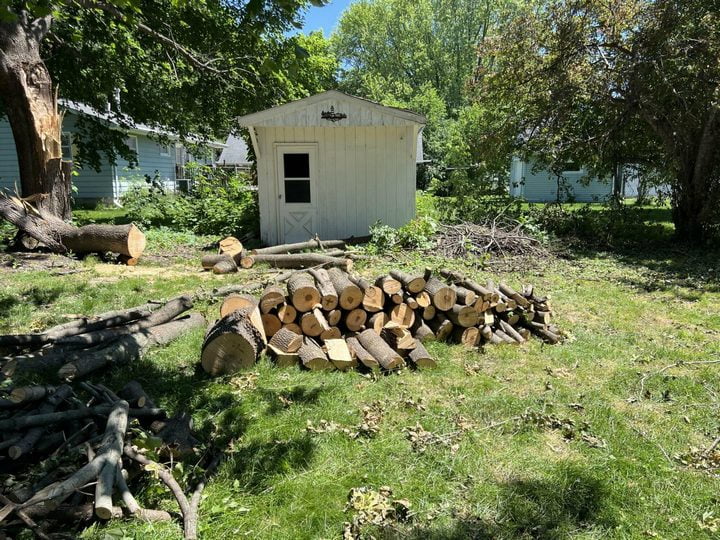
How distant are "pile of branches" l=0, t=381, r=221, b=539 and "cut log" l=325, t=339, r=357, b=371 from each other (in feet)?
5.00

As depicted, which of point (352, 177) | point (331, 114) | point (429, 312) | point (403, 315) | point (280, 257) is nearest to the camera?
point (403, 315)

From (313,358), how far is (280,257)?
500cm

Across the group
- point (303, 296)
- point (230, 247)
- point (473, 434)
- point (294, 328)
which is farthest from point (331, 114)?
point (473, 434)

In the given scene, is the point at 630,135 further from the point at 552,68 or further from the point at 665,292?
the point at 665,292

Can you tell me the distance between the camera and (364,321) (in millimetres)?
4941

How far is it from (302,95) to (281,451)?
14.4 metres

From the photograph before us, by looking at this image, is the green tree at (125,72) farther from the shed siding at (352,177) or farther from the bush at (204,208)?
the shed siding at (352,177)

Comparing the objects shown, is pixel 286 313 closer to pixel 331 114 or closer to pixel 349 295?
pixel 349 295

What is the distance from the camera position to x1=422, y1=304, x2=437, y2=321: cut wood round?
507 centimetres

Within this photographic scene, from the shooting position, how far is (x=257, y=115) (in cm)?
1038

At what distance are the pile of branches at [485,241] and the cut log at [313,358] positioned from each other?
5500mm

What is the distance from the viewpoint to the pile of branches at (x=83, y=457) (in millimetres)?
2287

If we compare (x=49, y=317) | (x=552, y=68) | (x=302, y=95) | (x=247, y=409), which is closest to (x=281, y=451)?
(x=247, y=409)

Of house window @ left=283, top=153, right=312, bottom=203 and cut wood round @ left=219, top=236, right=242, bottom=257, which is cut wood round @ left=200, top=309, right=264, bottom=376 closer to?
cut wood round @ left=219, top=236, right=242, bottom=257
